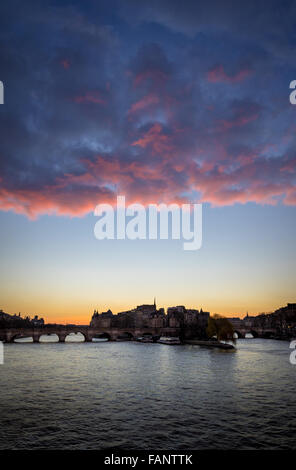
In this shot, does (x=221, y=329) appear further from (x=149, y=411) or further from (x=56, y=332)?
(x=149, y=411)

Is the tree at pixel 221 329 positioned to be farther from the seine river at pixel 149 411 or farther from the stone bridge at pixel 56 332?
the seine river at pixel 149 411

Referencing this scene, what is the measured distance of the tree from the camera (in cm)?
12738

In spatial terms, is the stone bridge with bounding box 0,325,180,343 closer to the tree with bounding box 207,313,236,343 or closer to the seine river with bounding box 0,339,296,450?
the tree with bounding box 207,313,236,343

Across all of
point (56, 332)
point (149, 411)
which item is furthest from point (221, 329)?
point (149, 411)

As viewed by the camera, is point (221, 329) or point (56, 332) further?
point (56, 332)

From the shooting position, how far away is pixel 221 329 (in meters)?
129

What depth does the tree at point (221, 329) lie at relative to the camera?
127m

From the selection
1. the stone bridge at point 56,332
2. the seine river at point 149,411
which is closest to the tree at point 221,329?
the stone bridge at point 56,332

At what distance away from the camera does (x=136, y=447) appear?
78.1 ft

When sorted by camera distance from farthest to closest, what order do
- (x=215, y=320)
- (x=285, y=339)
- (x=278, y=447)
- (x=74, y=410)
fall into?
(x=285, y=339), (x=215, y=320), (x=74, y=410), (x=278, y=447)

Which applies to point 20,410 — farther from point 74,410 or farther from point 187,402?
point 187,402

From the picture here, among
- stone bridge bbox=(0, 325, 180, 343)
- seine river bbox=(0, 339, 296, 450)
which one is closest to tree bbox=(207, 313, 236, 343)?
stone bridge bbox=(0, 325, 180, 343)

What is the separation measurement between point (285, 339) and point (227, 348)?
80798 millimetres
